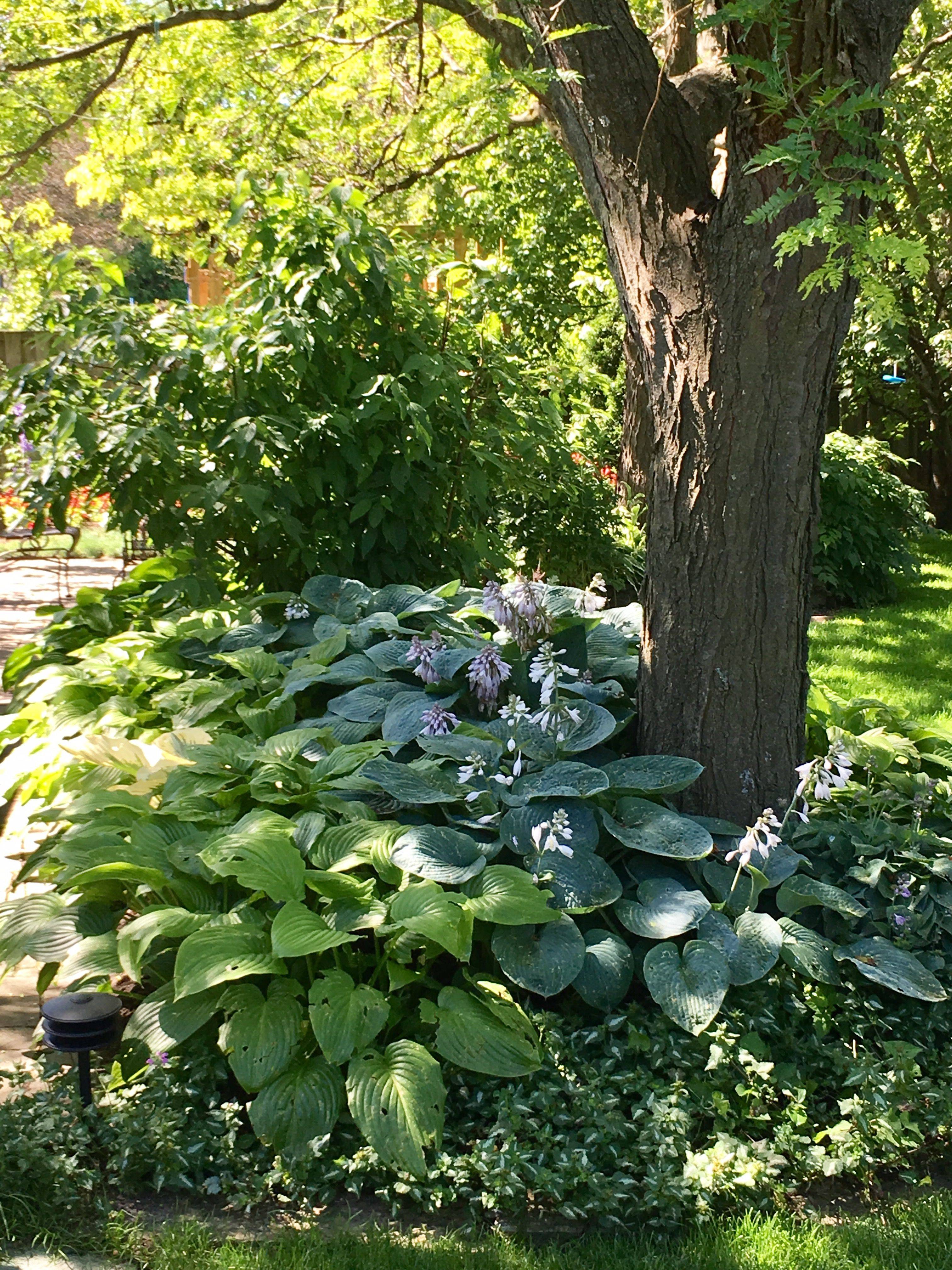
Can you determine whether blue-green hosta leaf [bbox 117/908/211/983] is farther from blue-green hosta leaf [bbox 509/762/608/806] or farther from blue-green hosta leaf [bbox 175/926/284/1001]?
blue-green hosta leaf [bbox 509/762/608/806]

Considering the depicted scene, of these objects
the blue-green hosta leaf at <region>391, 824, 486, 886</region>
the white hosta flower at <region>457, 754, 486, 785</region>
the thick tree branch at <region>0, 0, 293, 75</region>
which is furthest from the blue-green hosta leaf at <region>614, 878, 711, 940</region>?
the thick tree branch at <region>0, 0, 293, 75</region>

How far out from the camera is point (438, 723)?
→ 349 cm

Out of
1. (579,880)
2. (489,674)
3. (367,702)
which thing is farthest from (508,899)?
(367,702)

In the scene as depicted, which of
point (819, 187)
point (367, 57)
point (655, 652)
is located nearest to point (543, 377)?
point (655, 652)

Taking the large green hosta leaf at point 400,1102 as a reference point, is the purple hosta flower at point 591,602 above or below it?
above

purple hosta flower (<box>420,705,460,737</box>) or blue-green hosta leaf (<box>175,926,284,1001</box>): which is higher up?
purple hosta flower (<box>420,705,460,737</box>)

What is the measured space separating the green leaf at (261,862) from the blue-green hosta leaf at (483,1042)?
0.45 meters

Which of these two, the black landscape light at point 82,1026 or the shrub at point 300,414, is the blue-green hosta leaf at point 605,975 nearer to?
the black landscape light at point 82,1026

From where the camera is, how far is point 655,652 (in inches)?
137

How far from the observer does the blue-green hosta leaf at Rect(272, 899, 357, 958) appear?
257 centimetres

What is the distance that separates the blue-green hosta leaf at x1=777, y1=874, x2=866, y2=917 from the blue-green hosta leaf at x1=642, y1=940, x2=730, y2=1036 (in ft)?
0.99

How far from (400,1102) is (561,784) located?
1009 mm

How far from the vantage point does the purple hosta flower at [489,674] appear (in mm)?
3535

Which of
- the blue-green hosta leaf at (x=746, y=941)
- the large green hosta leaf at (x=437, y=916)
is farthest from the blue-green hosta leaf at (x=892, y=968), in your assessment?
the large green hosta leaf at (x=437, y=916)
